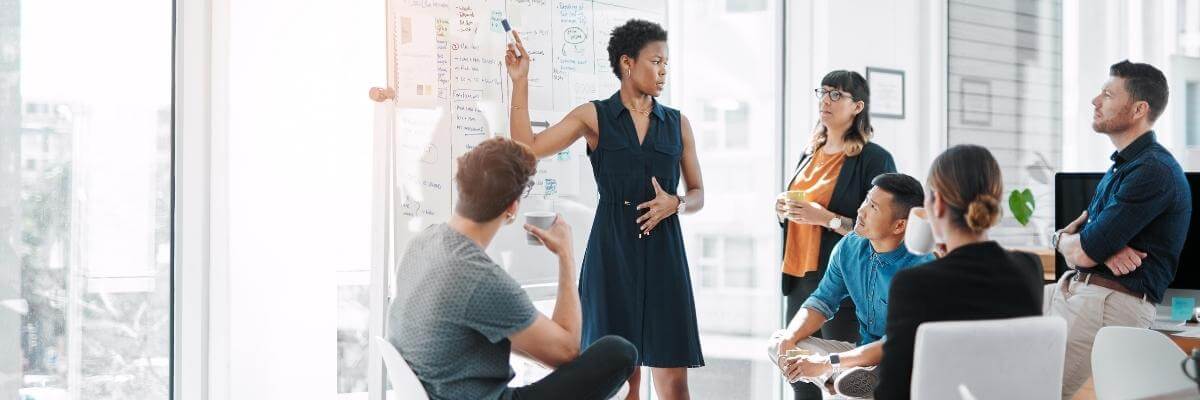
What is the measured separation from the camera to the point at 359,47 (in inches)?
130

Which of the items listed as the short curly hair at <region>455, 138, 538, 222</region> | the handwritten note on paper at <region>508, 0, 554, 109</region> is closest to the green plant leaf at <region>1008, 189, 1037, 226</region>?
the handwritten note on paper at <region>508, 0, 554, 109</region>

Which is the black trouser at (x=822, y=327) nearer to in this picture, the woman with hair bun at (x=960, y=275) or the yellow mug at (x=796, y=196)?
the yellow mug at (x=796, y=196)

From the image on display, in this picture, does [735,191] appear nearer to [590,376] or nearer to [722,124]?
[722,124]

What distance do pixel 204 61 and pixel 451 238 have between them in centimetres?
153

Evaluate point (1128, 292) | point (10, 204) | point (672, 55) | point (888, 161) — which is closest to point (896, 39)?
point (672, 55)

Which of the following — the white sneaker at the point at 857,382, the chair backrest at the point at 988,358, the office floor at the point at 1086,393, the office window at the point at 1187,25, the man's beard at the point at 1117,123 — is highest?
the office window at the point at 1187,25

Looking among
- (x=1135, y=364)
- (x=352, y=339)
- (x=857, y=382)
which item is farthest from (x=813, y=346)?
(x=352, y=339)

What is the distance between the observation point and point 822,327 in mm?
3334

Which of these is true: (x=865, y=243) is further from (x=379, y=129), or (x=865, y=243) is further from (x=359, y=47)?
(x=359, y=47)

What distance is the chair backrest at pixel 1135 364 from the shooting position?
7.36 ft

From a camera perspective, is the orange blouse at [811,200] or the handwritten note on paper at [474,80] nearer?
the handwritten note on paper at [474,80]

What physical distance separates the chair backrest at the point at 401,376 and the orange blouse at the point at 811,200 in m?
1.78

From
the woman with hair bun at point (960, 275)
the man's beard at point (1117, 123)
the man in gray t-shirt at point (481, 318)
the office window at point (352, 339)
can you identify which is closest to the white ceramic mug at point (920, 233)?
the woman with hair bun at point (960, 275)

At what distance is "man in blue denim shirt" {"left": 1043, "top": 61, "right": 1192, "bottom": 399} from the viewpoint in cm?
288
